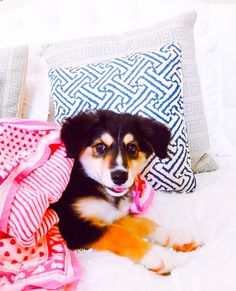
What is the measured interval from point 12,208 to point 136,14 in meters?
1.32

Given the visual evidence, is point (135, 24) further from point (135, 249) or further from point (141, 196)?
point (135, 249)

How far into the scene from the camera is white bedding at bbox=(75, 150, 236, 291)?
80cm

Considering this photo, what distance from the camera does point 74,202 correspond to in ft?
3.42

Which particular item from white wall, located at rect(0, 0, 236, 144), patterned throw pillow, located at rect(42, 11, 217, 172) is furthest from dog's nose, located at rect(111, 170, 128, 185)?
white wall, located at rect(0, 0, 236, 144)

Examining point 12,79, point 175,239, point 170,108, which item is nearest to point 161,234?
point 175,239

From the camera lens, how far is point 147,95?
4.22ft

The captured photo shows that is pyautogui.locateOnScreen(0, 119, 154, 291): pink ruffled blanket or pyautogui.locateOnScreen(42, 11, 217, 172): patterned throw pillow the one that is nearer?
pyautogui.locateOnScreen(0, 119, 154, 291): pink ruffled blanket

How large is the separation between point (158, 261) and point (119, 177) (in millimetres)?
239

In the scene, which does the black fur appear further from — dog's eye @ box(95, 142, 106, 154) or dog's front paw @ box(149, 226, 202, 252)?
dog's front paw @ box(149, 226, 202, 252)

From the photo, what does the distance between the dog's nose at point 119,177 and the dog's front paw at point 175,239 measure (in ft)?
0.59

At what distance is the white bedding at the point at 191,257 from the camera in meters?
0.80

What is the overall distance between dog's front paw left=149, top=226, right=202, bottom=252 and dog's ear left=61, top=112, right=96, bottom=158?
32 centimetres

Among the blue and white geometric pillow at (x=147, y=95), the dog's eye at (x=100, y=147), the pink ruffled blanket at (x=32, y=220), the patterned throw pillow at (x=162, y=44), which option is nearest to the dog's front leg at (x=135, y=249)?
the pink ruffled blanket at (x=32, y=220)

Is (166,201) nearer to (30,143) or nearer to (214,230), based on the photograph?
(214,230)
